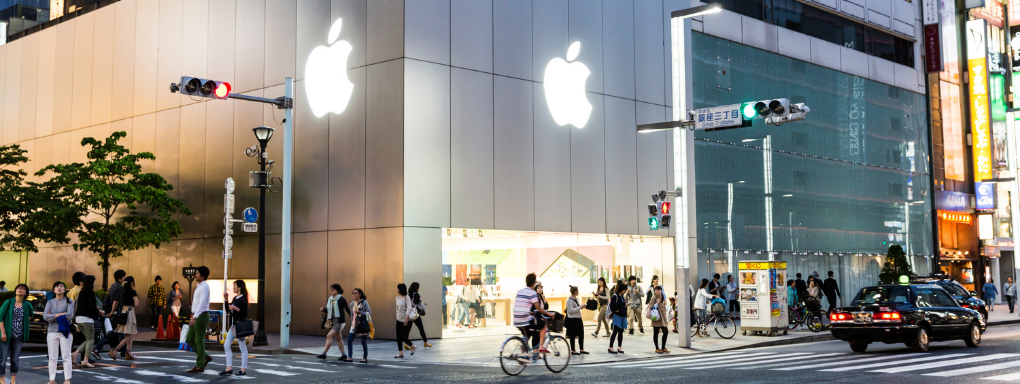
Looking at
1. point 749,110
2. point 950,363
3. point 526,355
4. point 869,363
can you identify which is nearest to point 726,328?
point 749,110

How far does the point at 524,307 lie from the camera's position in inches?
598

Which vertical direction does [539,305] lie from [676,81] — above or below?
below

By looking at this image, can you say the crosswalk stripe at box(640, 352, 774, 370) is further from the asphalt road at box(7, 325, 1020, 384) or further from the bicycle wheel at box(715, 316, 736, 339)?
the bicycle wheel at box(715, 316, 736, 339)

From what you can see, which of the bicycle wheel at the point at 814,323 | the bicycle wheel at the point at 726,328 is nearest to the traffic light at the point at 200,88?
the bicycle wheel at the point at 726,328

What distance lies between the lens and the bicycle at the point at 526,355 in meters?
14.6

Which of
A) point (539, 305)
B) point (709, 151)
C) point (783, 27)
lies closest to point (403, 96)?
point (539, 305)

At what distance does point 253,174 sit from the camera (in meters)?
21.3

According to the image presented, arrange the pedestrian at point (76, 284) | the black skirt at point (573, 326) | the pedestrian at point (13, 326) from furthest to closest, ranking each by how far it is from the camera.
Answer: the black skirt at point (573, 326), the pedestrian at point (76, 284), the pedestrian at point (13, 326)

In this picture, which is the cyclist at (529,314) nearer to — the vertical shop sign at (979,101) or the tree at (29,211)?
the tree at (29,211)

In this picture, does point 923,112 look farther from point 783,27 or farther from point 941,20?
point 783,27

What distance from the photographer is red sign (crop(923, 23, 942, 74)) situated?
44.6 m

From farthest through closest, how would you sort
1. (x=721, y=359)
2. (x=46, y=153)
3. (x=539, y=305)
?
(x=46, y=153)
(x=721, y=359)
(x=539, y=305)

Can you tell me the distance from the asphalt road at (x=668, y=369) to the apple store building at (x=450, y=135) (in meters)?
6.24

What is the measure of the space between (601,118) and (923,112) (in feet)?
77.8
